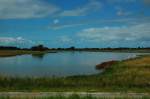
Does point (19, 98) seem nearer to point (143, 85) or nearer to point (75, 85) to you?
point (75, 85)

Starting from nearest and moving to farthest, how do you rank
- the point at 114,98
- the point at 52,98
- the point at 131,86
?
the point at 52,98
the point at 114,98
the point at 131,86

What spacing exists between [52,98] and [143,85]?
29.8 ft

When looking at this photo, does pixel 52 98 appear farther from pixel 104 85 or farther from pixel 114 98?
pixel 104 85

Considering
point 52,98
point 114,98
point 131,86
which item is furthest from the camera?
point 131,86

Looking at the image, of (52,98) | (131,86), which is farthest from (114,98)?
(131,86)

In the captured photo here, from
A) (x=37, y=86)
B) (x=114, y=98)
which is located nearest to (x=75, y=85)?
(x=37, y=86)

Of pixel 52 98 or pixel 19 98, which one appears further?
pixel 19 98

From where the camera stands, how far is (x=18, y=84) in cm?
2036

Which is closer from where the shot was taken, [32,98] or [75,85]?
[32,98]

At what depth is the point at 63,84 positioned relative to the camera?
20656 mm

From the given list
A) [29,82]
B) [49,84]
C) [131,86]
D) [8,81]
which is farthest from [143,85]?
[8,81]

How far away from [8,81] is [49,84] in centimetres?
273

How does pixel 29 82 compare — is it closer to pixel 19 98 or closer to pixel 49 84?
pixel 49 84

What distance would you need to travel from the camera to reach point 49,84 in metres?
20.8
